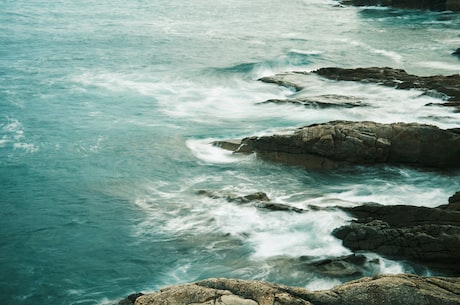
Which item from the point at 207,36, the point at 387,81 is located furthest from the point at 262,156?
the point at 207,36

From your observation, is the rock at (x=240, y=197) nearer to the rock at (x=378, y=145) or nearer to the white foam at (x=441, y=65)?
the rock at (x=378, y=145)

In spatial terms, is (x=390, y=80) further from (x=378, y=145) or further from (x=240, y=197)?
(x=240, y=197)

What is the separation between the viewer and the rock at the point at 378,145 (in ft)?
42.8

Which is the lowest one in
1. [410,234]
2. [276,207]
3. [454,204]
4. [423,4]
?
[276,207]

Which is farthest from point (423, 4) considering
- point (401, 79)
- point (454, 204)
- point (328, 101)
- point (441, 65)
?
point (454, 204)

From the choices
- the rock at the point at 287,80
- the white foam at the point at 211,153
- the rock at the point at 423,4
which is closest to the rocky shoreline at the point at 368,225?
the white foam at the point at 211,153

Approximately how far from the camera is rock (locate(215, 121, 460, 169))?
13.0 m

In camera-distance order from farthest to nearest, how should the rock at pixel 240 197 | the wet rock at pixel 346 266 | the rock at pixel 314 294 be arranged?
1. the rock at pixel 240 197
2. the wet rock at pixel 346 266
3. the rock at pixel 314 294

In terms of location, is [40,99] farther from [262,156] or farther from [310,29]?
[310,29]

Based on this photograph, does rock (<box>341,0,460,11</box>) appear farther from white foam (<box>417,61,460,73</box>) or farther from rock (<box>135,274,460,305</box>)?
rock (<box>135,274,460,305</box>)

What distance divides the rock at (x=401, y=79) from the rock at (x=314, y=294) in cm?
1261

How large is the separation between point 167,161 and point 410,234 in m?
8.58

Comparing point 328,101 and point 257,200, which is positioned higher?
point 328,101

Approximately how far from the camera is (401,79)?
2033 centimetres
